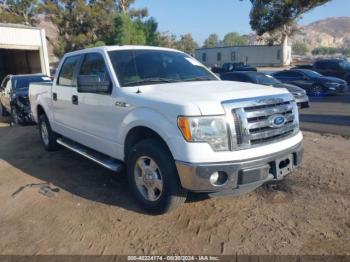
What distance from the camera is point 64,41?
47.7 meters

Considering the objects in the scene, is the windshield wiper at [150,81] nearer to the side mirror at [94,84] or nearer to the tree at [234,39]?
the side mirror at [94,84]

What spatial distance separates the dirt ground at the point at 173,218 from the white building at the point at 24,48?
14.8 m

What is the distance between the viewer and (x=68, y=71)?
5770 millimetres

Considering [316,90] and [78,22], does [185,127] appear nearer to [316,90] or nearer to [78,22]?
[316,90]

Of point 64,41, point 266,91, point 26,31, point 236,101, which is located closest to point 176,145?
point 236,101

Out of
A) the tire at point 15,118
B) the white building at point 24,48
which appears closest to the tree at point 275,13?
the white building at point 24,48

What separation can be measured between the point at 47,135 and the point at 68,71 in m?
1.78

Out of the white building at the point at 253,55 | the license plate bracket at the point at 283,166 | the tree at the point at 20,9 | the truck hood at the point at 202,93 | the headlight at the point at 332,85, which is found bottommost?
the headlight at the point at 332,85

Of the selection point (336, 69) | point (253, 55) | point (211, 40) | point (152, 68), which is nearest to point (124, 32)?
point (253, 55)

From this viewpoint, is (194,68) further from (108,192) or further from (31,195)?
(31,195)

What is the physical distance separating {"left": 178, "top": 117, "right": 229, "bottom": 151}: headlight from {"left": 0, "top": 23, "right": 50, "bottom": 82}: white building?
57.8 feet

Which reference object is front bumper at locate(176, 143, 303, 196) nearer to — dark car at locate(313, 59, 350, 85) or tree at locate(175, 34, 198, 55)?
dark car at locate(313, 59, 350, 85)

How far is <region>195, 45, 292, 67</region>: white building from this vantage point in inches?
1933

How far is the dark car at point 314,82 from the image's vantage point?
634 inches
